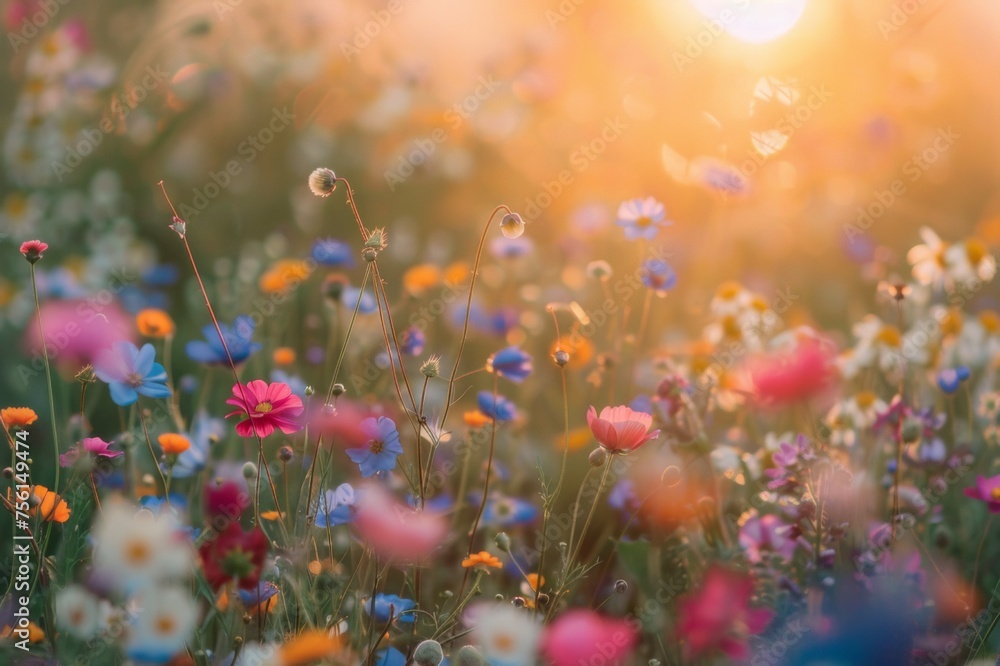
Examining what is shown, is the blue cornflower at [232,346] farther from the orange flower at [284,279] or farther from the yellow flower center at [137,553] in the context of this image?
the yellow flower center at [137,553]

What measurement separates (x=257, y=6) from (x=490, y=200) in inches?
36.3

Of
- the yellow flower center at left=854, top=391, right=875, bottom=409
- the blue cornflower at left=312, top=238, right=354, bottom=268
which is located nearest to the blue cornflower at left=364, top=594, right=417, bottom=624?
the blue cornflower at left=312, top=238, right=354, bottom=268

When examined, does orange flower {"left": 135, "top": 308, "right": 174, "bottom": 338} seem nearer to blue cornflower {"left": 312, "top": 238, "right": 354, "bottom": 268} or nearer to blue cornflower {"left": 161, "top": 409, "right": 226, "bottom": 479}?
blue cornflower {"left": 161, "top": 409, "right": 226, "bottom": 479}

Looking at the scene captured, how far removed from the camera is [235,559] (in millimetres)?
665

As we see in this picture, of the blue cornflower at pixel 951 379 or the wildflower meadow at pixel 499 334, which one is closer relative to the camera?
the wildflower meadow at pixel 499 334

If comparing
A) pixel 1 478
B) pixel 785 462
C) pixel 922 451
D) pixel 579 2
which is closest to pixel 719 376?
pixel 922 451

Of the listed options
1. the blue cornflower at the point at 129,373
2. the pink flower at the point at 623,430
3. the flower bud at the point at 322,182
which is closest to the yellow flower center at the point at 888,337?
the pink flower at the point at 623,430

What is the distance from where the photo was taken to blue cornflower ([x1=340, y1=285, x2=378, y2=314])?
52.3 inches

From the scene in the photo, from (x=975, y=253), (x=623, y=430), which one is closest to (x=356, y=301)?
(x=623, y=430)

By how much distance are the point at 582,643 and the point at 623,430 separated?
197 millimetres

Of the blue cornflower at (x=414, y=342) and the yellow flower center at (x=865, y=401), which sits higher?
the blue cornflower at (x=414, y=342)

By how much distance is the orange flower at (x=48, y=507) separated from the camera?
82cm

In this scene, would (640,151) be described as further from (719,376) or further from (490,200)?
(719,376)

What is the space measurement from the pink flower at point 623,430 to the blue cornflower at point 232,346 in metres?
0.47
